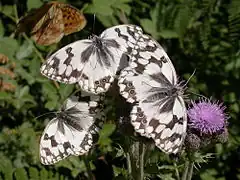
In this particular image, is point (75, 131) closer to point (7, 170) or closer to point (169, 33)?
point (7, 170)

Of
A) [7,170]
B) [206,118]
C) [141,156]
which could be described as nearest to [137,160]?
[141,156]

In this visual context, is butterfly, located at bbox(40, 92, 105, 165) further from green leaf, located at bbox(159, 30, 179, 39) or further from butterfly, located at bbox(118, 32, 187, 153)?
green leaf, located at bbox(159, 30, 179, 39)

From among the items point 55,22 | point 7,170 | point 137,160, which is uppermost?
point 55,22

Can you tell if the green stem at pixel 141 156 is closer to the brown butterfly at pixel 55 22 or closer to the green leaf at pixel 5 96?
the brown butterfly at pixel 55 22

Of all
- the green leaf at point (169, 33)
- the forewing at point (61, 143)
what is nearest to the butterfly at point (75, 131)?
the forewing at point (61, 143)

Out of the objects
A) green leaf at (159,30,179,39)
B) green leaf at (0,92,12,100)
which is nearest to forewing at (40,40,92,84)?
green leaf at (0,92,12,100)

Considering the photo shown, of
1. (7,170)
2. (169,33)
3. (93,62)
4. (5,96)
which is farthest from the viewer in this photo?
(169,33)
